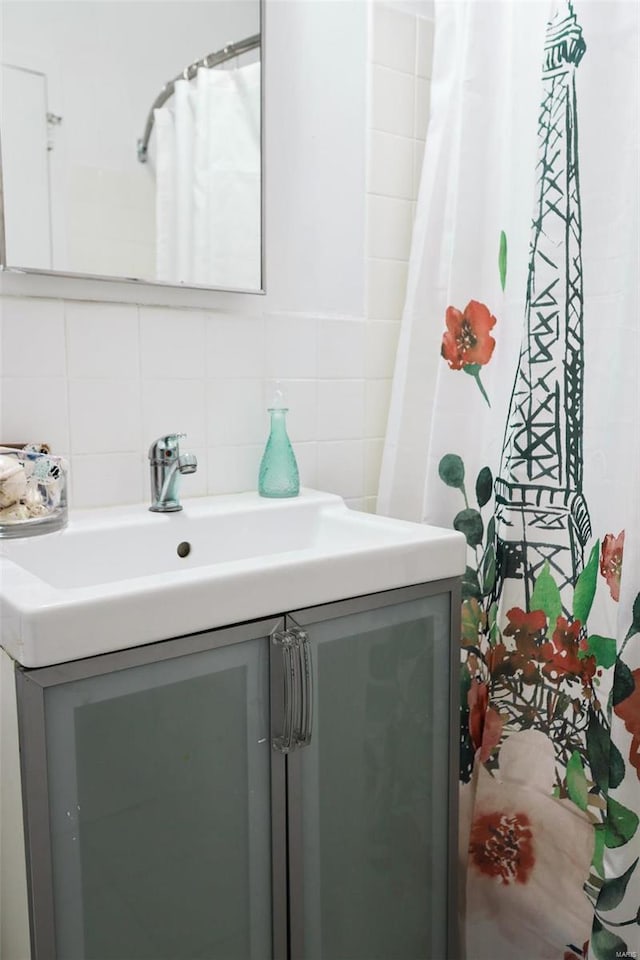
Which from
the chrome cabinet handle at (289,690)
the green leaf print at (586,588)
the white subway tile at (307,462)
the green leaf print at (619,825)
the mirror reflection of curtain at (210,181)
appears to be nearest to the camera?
the chrome cabinet handle at (289,690)

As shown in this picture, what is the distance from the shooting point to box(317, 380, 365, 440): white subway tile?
1.49 m

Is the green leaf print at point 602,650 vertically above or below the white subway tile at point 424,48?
below

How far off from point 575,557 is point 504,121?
2.45ft

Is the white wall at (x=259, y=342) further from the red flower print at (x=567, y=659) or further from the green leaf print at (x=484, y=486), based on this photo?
the red flower print at (x=567, y=659)

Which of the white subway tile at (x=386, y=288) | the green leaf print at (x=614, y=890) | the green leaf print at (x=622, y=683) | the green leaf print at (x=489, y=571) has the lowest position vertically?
the green leaf print at (x=614, y=890)

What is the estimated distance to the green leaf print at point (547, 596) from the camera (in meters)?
1.21

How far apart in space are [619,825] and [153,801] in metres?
0.64

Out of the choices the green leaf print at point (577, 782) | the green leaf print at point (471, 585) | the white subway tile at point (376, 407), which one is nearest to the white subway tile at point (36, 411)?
the white subway tile at point (376, 407)

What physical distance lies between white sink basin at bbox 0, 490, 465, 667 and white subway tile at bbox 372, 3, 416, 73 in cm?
87

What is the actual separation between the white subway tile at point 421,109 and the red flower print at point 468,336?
43 centimetres

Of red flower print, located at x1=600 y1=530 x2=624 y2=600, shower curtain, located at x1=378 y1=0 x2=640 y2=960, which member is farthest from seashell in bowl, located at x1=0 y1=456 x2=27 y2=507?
red flower print, located at x1=600 y1=530 x2=624 y2=600

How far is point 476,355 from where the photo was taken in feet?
4.43

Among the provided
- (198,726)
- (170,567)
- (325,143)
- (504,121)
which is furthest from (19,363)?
(504,121)

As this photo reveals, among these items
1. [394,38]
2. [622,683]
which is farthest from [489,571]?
[394,38]
